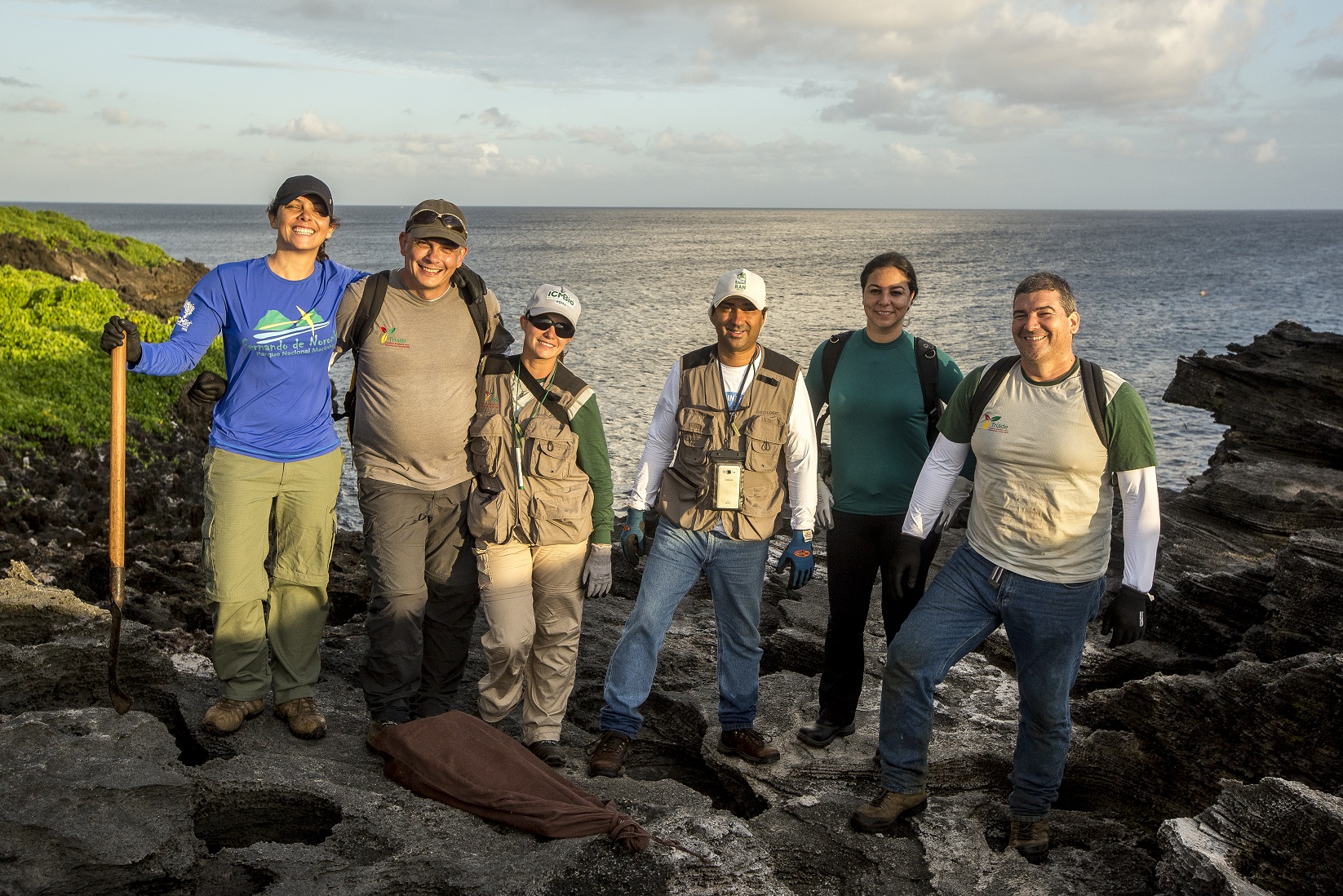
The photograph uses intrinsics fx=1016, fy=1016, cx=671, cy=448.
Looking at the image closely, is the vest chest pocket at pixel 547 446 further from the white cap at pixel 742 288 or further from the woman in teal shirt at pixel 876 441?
the woman in teal shirt at pixel 876 441

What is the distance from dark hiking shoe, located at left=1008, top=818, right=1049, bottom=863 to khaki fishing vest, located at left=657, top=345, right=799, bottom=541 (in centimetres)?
212

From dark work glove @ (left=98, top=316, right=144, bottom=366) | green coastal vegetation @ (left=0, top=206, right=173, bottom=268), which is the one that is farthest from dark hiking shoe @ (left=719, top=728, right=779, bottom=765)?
green coastal vegetation @ (left=0, top=206, right=173, bottom=268)

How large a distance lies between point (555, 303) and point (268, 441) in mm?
1863

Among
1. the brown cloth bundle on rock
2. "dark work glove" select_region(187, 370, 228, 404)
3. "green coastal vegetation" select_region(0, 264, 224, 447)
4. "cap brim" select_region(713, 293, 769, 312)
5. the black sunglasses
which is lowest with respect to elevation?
the brown cloth bundle on rock

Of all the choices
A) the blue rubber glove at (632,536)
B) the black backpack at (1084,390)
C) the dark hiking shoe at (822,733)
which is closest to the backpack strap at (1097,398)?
the black backpack at (1084,390)

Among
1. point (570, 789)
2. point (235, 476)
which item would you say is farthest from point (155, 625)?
point (570, 789)

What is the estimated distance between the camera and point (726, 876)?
16.4 feet

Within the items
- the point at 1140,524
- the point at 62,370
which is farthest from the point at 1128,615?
the point at 62,370

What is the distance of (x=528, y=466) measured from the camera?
6.11 metres

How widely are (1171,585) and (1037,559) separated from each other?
12.4 ft

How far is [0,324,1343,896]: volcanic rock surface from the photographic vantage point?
15.4ft

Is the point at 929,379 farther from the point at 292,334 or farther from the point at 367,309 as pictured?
the point at 292,334

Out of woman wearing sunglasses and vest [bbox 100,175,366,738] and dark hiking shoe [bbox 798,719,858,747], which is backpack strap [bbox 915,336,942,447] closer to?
dark hiking shoe [bbox 798,719,858,747]

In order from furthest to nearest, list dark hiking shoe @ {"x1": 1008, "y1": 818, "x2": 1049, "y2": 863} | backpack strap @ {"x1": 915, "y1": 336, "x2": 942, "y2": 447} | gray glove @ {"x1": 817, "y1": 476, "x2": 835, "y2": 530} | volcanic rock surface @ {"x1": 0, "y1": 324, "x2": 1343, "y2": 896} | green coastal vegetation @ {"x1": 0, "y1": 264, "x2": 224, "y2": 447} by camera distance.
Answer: green coastal vegetation @ {"x1": 0, "y1": 264, "x2": 224, "y2": 447} → gray glove @ {"x1": 817, "y1": 476, "x2": 835, "y2": 530} → backpack strap @ {"x1": 915, "y1": 336, "x2": 942, "y2": 447} → dark hiking shoe @ {"x1": 1008, "y1": 818, "x2": 1049, "y2": 863} → volcanic rock surface @ {"x1": 0, "y1": 324, "x2": 1343, "y2": 896}
